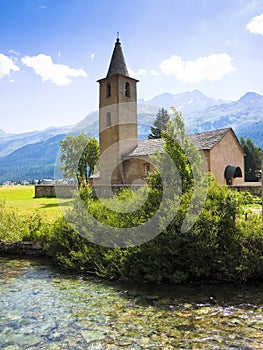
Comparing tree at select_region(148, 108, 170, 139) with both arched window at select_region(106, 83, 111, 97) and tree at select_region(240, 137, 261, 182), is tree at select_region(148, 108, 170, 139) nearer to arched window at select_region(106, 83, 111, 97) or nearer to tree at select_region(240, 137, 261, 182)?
arched window at select_region(106, 83, 111, 97)

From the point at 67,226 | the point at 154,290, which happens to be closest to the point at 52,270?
the point at 67,226

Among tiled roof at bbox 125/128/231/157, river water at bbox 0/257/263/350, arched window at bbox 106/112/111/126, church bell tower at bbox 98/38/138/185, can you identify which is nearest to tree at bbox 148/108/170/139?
tiled roof at bbox 125/128/231/157

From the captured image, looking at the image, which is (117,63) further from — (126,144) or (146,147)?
(146,147)

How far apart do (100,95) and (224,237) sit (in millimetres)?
25187

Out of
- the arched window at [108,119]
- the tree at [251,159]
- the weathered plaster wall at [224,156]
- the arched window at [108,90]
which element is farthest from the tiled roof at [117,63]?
the tree at [251,159]

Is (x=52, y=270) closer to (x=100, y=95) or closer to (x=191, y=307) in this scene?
(x=191, y=307)

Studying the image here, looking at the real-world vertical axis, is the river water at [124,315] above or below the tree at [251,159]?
below

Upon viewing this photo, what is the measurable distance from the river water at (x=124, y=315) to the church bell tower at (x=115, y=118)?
2049 cm

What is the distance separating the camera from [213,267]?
8.01 metres

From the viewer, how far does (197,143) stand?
26.5 meters

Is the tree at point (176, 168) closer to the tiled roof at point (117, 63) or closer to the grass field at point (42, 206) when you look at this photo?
the grass field at point (42, 206)

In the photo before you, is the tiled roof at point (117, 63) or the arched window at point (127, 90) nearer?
the tiled roof at point (117, 63)

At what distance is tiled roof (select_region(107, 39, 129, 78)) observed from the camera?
2866cm

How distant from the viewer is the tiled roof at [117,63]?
2866cm
